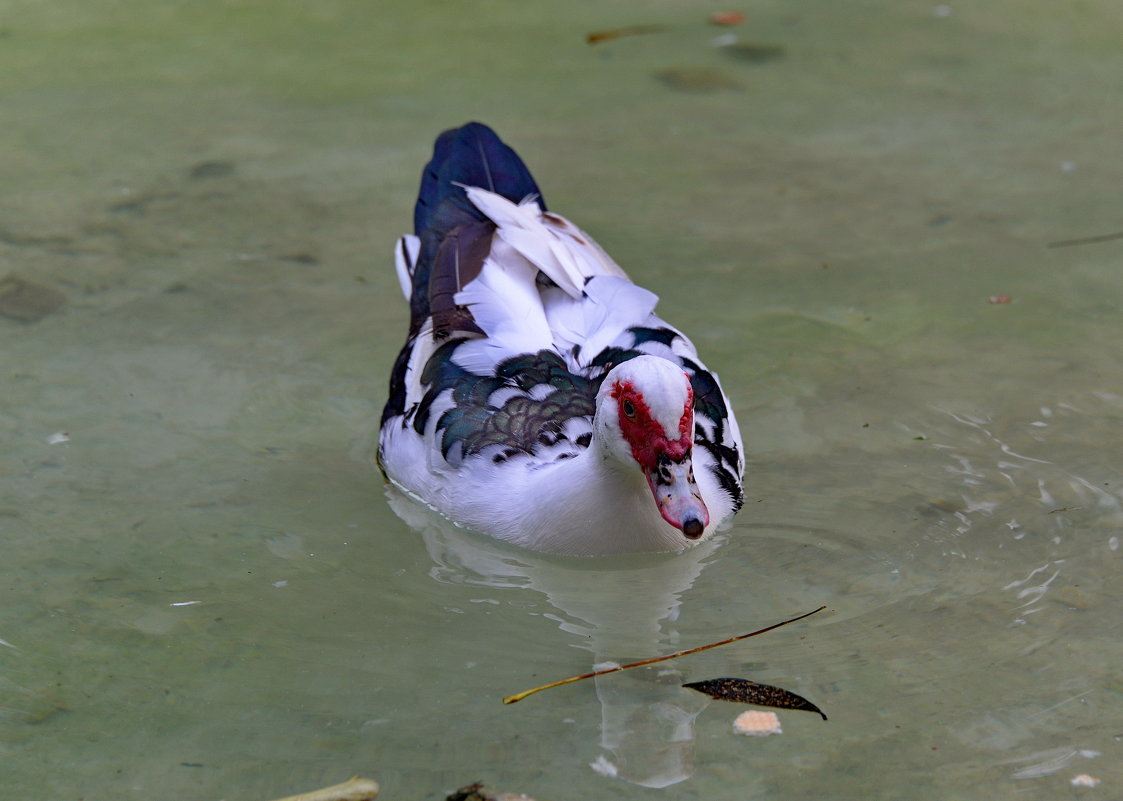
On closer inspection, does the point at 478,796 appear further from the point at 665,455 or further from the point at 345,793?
the point at 665,455

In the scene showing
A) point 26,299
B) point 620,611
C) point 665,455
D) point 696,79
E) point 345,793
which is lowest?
point 620,611

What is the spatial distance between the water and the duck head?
367mm

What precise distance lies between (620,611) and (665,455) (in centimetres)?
55

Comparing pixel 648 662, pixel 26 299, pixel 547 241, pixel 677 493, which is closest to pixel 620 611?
pixel 648 662

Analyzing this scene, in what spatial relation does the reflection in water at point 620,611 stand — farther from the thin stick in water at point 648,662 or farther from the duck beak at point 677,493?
the duck beak at point 677,493

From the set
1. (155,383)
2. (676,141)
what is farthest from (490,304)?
(676,141)

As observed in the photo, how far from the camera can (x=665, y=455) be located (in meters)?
3.95

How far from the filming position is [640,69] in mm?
7867

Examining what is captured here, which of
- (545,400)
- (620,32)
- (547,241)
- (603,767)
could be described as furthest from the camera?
(620,32)

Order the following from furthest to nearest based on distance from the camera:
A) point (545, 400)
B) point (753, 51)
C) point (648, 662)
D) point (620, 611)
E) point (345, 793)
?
1. point (753, 51)
2. point (545, 400)
3. point (620, 611)
4. point (648, 662)
5. point (345, 793)

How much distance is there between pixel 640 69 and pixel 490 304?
3443mm

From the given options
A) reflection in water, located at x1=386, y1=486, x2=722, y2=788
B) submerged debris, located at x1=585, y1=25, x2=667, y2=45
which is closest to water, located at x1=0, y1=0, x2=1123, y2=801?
reflection in water, located at x1=386, y1=486, x2=722, y2=788

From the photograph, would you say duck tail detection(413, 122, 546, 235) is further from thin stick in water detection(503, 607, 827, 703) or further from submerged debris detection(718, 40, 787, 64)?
submerged debris detection(718, 40, 787, 64)

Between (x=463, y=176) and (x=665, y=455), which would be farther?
(x=463, y=176)
